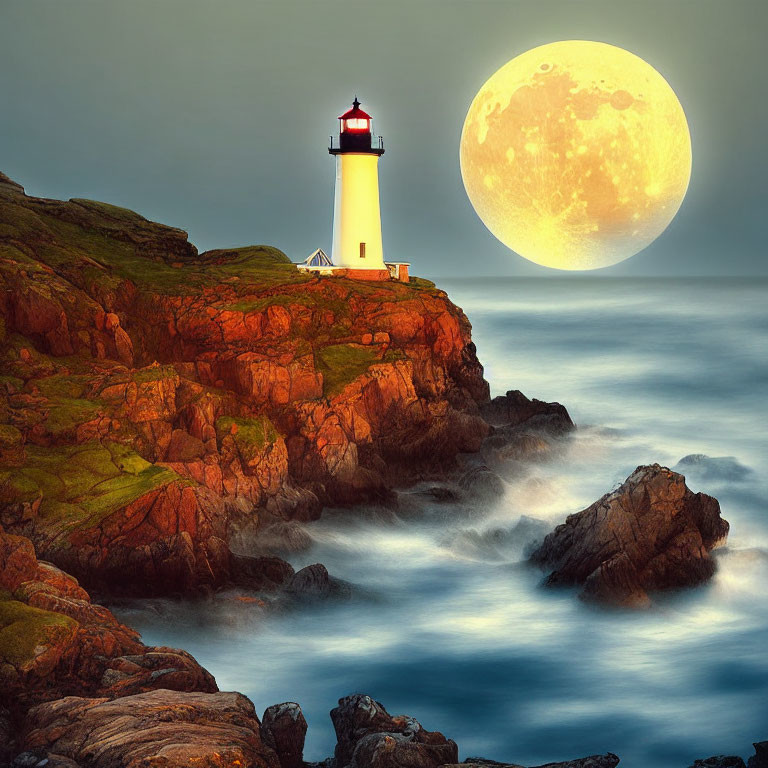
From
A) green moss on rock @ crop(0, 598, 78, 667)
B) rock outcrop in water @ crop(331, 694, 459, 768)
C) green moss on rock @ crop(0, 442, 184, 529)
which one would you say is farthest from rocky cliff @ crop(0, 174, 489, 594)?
rock outcrop in water @ crop(331, 694, 459, 768)

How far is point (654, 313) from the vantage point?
56.9m

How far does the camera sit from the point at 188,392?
1065 inches

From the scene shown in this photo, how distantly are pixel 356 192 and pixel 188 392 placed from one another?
13651 mm

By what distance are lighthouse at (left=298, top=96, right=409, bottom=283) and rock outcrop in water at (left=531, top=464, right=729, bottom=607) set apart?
54.8ft

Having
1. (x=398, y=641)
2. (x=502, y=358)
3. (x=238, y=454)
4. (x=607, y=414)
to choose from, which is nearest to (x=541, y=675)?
(x=398, y=641)

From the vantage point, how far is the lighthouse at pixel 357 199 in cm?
3844

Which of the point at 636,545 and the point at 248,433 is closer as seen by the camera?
the point at 636,545

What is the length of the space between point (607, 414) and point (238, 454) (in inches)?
668

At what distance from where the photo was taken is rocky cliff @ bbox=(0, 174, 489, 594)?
21953mm

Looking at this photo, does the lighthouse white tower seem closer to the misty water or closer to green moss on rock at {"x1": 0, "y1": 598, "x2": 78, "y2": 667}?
the misty water

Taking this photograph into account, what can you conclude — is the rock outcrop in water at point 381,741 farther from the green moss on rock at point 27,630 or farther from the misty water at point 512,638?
the green moss on rock at point 27,630

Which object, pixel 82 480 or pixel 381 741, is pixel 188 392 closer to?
pixel 82 480

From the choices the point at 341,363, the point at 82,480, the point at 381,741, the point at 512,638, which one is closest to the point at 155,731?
the point at 381,741

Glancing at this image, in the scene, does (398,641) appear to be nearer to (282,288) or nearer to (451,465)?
(451,465)
